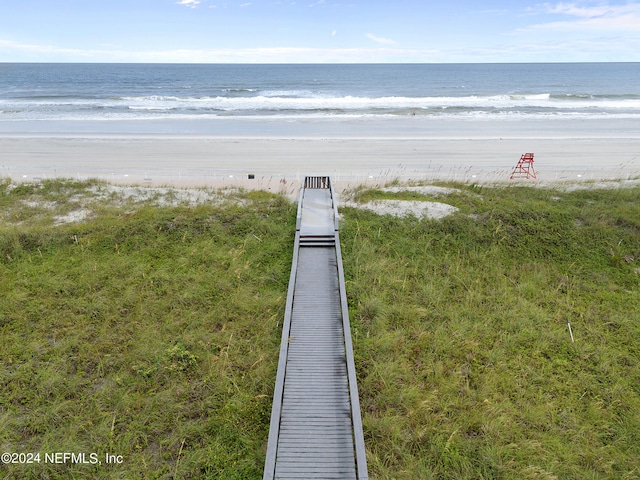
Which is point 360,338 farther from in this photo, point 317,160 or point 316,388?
point 317,160

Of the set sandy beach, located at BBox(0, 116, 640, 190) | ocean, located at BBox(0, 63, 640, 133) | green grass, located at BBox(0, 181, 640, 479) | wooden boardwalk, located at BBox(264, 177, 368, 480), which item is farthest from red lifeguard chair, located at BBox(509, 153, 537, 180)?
ocean, located at BBox(0, 63, 640, 133)

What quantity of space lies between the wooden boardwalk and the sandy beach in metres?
12.2

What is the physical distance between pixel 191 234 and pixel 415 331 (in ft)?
32.1

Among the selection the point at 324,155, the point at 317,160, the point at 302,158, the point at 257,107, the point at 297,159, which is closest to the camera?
the point at 317,160

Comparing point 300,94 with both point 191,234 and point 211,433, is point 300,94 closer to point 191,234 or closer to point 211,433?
point 191,234

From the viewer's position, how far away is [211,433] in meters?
8.09

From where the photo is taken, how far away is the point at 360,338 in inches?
416

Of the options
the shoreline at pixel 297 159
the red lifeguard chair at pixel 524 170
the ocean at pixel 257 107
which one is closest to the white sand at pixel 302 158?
the shoreline at pixel 297 159

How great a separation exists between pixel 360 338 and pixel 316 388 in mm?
2381

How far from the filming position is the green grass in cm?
779

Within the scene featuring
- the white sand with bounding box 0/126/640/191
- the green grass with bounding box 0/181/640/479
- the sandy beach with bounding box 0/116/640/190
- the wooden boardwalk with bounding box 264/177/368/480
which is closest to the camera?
the wooden boardwalk with bounding box 264/177/368/480

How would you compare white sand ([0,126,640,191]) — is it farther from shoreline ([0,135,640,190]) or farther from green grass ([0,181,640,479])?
green grass ([0,181,640,479])

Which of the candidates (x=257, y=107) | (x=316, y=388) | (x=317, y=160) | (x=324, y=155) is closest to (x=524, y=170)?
(x=324, y=155)

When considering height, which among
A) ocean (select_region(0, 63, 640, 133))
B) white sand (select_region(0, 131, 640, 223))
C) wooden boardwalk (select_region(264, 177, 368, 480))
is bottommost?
wooden boardwalk (select_region(264, 177, 368, 480))
